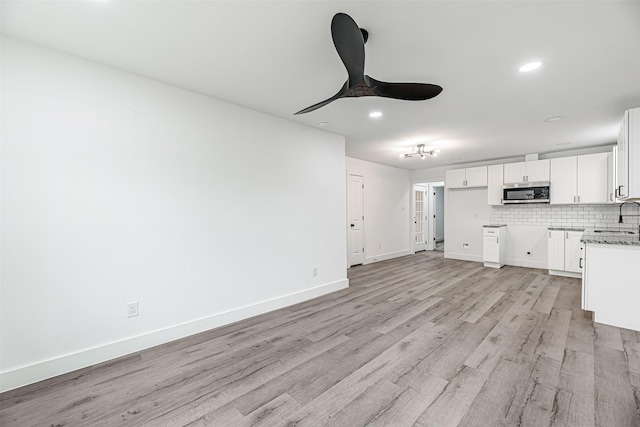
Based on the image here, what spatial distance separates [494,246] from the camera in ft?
19.9

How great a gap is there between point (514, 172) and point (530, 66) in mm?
4355

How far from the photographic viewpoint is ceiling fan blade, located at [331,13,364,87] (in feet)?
5.05

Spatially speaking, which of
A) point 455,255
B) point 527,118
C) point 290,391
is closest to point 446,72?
point 527,118

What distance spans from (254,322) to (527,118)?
4.47 meters

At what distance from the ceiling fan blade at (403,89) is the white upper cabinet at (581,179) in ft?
16.8

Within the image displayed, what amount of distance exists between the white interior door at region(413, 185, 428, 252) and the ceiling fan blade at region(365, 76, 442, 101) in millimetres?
6602

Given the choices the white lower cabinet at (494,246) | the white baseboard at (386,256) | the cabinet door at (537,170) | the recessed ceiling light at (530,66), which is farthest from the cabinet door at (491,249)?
the recessed ceiling light at (530,66)

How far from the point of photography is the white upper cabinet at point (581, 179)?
16.2ft

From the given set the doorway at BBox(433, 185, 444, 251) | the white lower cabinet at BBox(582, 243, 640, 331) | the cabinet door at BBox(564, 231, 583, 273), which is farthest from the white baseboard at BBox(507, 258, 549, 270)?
the doorway at BBox(433, 185, 444, 251)

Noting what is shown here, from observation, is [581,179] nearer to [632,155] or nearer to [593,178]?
[593,178]

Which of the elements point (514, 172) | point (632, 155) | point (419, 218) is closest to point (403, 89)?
point (632, 155)

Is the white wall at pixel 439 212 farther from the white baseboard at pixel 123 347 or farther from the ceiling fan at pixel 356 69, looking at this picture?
the ceiling fan at pixel 356 69

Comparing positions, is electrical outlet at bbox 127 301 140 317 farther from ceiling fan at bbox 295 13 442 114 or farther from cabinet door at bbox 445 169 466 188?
cabinet door at bbox 445 169 466 188

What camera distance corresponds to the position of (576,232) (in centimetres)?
510
